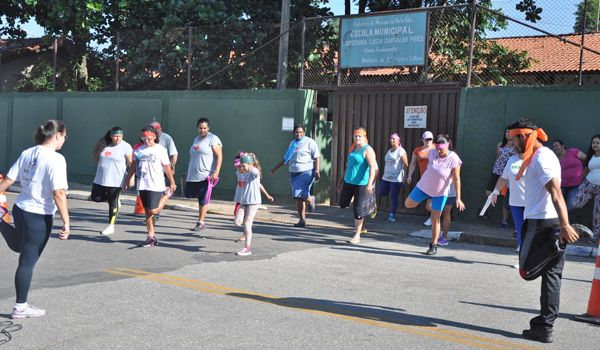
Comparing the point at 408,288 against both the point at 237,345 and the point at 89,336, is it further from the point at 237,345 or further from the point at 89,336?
the point at 89,336

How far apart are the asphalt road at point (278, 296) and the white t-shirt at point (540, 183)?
1008 mm

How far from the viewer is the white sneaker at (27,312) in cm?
610

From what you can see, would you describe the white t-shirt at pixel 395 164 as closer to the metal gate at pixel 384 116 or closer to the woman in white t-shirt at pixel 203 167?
the metal gate at pixel 384 116

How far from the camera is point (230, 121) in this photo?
17.7m

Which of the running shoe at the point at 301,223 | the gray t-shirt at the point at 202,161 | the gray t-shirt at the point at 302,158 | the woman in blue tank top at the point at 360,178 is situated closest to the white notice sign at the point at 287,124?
the gray t-shirt at the point at 302,158

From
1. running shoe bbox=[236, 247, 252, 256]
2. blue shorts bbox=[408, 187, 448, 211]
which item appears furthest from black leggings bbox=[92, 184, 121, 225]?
blue shorts bbox=[408, 187, 448, 211]

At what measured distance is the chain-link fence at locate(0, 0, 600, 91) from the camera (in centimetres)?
1463

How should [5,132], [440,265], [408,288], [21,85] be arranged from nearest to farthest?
[408,288] < [440,265] < [5,132] < [21,85]

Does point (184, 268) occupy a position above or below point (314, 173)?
below

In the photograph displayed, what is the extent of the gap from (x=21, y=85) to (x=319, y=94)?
1193 centimetres

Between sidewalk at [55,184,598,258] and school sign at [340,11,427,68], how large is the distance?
3124 mm

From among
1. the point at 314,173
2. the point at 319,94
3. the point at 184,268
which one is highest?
the point at 319,94

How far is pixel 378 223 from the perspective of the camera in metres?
13.7

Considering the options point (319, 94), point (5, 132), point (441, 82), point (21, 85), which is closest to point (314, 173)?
point (441, 82)
